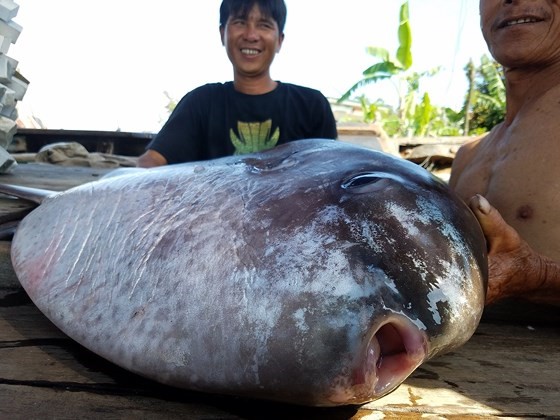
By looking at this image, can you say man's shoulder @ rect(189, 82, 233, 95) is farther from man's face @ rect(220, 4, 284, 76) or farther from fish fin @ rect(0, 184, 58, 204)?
fish fin @ rect(0, 184, 58, 204)

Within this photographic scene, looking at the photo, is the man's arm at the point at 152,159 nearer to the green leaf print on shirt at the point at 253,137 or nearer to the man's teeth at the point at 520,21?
the green leaf print on shirt at the point at 253,137

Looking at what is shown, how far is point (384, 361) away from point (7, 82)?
15.6 ft

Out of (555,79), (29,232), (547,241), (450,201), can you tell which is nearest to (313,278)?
(450,201)

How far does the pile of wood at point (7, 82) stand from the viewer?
440cm

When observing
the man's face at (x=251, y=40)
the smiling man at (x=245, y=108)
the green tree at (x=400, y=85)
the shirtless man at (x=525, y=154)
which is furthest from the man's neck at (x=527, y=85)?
the green tree at (x=400, y=85)

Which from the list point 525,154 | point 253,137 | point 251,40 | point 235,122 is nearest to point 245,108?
point 235,122

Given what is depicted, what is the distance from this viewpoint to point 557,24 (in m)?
2.28

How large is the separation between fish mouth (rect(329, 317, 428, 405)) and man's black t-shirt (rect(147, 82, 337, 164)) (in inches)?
93.6

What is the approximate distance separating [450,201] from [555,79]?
4.85ft

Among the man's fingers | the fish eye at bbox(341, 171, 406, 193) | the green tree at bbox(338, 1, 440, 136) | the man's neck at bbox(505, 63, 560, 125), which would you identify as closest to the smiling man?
the man's neck at bbox(505, 63, 560, 125)

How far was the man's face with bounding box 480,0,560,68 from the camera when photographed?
228 centimetres

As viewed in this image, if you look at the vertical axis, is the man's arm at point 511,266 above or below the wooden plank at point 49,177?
above

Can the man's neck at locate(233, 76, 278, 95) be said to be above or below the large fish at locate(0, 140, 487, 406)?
above

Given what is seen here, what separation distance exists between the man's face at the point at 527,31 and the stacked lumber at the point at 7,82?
3723 mm
